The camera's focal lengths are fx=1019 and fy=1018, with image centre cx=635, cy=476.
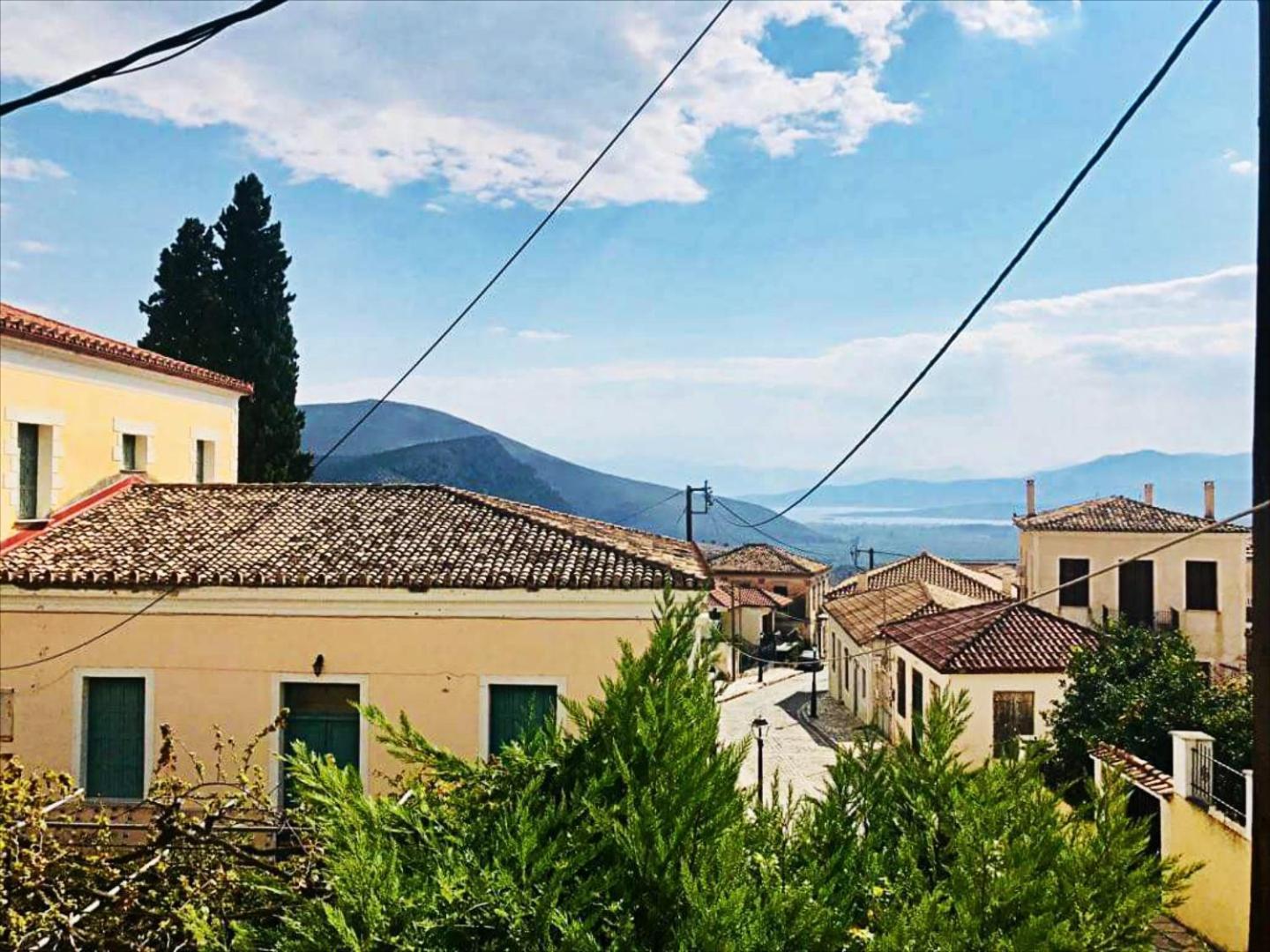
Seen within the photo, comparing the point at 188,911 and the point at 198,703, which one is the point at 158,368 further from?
the point at 188,911

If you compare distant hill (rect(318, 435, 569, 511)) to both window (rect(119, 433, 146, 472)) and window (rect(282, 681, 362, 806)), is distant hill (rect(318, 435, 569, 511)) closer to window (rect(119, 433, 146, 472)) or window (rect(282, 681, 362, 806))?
window (rect(119, 433, 146, 472))

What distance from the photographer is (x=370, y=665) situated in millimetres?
11320

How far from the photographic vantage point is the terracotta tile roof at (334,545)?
36.8 feet

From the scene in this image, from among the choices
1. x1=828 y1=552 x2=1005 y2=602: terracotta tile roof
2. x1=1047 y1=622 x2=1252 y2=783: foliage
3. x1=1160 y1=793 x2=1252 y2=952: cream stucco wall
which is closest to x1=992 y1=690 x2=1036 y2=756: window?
x1=1047 y1=622 x2=1252 y2=783: foliage

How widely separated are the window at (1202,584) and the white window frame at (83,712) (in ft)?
84.8

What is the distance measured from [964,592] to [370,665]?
116ft

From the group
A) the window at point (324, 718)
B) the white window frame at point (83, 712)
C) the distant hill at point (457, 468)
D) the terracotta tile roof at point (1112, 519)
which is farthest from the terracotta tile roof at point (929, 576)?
the distant hill at point (457, 468)

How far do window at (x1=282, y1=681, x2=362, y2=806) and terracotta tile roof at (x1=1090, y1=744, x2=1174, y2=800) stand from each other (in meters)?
8.63

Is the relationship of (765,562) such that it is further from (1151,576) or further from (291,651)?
(291,651)

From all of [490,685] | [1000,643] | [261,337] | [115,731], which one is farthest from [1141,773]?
[261,337]

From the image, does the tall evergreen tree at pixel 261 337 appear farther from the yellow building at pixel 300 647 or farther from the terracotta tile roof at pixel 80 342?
the yellow building at pixel 300 647

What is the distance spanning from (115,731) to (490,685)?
427cm

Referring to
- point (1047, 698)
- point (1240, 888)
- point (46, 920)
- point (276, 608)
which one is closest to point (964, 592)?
point (1047, 698)

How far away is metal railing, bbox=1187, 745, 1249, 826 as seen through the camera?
1072 cm
